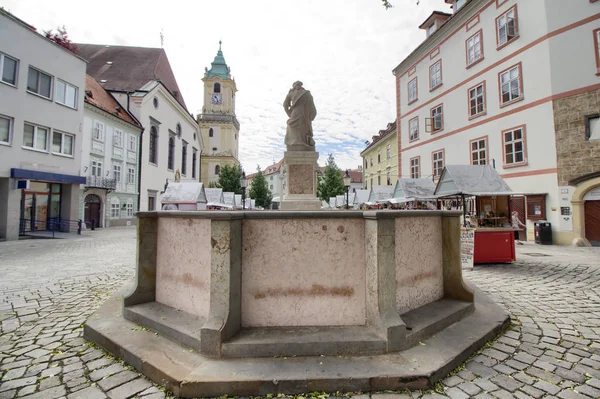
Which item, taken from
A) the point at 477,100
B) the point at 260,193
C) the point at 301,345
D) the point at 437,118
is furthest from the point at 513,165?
the point at 260,193

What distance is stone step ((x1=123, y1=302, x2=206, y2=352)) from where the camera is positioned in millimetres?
3213

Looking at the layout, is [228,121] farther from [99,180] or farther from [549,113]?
[549,113]

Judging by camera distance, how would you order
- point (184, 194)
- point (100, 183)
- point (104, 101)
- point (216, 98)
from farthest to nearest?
point (216, 98), point (104, 101), point (100, 183), point (184, 194)

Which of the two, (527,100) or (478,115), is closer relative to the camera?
(527,100)

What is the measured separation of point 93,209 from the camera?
81.7 feet

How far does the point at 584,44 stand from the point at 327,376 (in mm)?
18816

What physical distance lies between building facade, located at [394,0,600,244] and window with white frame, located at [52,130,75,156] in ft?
85.1

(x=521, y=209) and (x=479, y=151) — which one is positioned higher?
(x=479, y=151)

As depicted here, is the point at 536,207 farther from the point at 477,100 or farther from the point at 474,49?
the point at 474,49

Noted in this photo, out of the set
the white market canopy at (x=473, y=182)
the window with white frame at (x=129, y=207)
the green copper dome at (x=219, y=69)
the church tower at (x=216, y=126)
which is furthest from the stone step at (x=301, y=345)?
the green copper dome at (x=219, y=69)

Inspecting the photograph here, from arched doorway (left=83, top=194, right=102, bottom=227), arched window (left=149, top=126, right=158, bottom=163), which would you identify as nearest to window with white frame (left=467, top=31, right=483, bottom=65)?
arched doorway (left=83, top=194, right=102, bottom=227)

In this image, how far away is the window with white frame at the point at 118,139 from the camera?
2691 cm

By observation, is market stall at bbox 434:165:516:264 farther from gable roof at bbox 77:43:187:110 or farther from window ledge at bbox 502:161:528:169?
gable roof at bbox 77:43:187:110

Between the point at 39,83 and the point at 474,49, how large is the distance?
1074 inches
